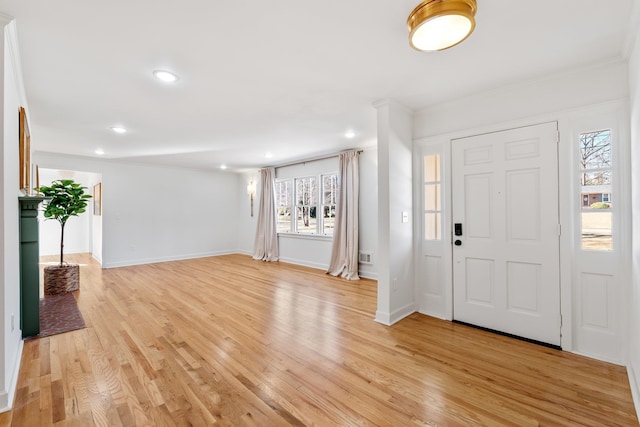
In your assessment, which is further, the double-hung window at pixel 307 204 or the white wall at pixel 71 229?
the white wall at pixel 71 229

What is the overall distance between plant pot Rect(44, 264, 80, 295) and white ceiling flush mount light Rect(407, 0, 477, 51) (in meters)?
5.67

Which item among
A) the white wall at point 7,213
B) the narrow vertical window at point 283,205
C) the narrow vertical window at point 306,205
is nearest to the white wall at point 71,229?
the narrow vertical window at point 283,205

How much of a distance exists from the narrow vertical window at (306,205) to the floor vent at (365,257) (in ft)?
4.53

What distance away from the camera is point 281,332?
2988 millimetres

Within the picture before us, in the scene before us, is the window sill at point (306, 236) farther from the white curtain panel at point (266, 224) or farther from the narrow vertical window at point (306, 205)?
the white curtain panel at point (266, 224)

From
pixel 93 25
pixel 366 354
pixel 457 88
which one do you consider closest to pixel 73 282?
pixel 93 25

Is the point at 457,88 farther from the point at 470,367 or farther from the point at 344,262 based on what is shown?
the point at 344,262

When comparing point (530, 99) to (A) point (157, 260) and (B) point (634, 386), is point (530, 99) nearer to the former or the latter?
(B) point (634, 386)

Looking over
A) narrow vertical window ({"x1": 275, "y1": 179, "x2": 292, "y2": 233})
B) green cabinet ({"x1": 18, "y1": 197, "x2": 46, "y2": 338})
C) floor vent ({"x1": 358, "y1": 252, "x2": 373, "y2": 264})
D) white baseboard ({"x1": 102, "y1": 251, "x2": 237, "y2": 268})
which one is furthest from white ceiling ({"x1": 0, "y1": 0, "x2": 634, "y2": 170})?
white baseboard ({"x1": 102, "y1": 251, "x2": 237, "y2": 268})

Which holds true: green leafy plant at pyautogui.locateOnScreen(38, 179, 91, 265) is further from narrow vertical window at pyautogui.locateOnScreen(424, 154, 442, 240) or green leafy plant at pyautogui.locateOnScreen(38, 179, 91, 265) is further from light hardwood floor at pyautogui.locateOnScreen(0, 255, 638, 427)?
narrow vertical window at pyautogui.locateOnScreen(424, 154, 442, 240)

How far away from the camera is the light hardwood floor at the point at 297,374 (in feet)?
5.80

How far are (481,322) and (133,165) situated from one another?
7.55 meters

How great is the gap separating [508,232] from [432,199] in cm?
87

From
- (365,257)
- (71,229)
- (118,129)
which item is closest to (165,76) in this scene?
(118,129)
